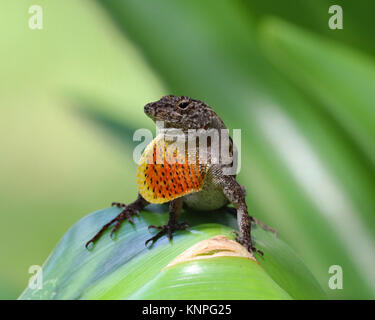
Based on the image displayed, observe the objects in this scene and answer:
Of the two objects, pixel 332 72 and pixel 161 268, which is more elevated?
pixel 332 72

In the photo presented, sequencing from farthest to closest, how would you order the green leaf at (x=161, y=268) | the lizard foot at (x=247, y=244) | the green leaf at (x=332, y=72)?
the green leaf at (x=332, y=72) → the lizard foot at (x=247, y=244) → the green leaf at (x=161, y=268)

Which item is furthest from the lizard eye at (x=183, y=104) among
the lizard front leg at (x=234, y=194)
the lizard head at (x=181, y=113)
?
the lizard front leg at (x=234, y=194)

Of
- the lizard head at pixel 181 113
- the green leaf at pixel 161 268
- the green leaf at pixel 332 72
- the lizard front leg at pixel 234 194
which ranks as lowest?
the green leaf at pixel 161 268

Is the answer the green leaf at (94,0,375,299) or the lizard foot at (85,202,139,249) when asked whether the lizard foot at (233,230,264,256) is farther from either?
the green leaf at (94,0,375,299)

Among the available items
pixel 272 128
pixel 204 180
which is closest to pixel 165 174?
pixel 204 180

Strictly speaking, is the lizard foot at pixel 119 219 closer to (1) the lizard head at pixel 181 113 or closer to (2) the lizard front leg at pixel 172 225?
(2) the lizard front leg at pixel 172 225

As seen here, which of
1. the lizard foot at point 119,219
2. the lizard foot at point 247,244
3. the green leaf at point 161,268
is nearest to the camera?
the green leaf at point 161,268

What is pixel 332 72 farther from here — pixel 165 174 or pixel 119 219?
pixel 119 219

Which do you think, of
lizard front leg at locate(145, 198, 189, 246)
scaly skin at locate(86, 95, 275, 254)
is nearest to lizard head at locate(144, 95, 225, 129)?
scaly skin at locate(86, 95, 275, 254)
